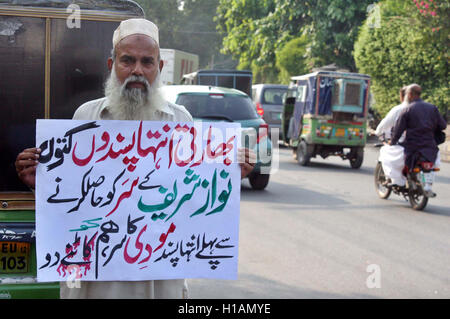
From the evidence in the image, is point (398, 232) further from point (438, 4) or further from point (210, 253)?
point (438, 4)

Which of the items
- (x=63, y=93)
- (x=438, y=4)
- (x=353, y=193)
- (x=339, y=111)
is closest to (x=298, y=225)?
(x=353, y=193)

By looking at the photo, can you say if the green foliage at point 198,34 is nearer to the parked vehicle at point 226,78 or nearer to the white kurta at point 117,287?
the parked vehicle at point 226,78

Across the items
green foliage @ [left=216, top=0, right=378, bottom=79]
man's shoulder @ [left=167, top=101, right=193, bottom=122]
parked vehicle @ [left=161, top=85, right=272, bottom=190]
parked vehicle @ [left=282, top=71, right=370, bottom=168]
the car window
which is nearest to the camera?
man's shoulder @ [left=167, top=101, right=193, bottom=122]

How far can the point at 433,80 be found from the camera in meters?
25.0

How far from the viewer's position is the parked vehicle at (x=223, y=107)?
39.2 feet

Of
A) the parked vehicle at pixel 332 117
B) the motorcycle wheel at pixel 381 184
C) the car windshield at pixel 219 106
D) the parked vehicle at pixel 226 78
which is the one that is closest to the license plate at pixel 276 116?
the parked vehicle at pixel 226 78

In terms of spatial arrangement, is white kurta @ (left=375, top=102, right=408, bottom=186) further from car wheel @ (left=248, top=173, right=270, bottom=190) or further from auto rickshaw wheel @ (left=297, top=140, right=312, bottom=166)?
auto rickshaw wheel @ (left=297, top=140, right=312, bottom=166)

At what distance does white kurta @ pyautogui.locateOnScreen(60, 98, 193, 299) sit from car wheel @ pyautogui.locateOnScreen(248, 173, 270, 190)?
9.46 metres

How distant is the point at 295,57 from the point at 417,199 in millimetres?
24992

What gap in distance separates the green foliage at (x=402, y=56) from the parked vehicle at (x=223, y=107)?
1088 centimetres

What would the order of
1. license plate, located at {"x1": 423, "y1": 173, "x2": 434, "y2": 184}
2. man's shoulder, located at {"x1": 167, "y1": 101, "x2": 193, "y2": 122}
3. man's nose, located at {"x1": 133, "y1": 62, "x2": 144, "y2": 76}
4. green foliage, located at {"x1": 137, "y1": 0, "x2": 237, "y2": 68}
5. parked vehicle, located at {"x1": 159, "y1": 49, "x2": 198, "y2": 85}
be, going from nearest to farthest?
man's nose, located at {"x1": 133, "y1": 62, "x2": 144, "y2": 76} < man's shoulder, located at {"x1": 167, "y1": 101, "x2": 193, "y2": 122} < license plate, located at {"x1": 423, "y1": 173, "x2": 434, "y2": 184} < parked vehicle, located at {"x1": 159, "y1": 49, "x2": 198, "y2": 85} < green foliage, located at {"x1": 137, "y1": 0, "x2": 237, "y2": 68}

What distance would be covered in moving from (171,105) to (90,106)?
38 centimetres

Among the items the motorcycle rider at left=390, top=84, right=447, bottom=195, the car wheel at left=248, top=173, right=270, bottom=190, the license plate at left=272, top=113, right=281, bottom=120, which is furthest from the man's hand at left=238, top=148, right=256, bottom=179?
the license plate at left=272, top=113, right=281, bottom=120

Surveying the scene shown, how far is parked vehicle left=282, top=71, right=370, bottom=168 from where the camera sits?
18.0 metres
